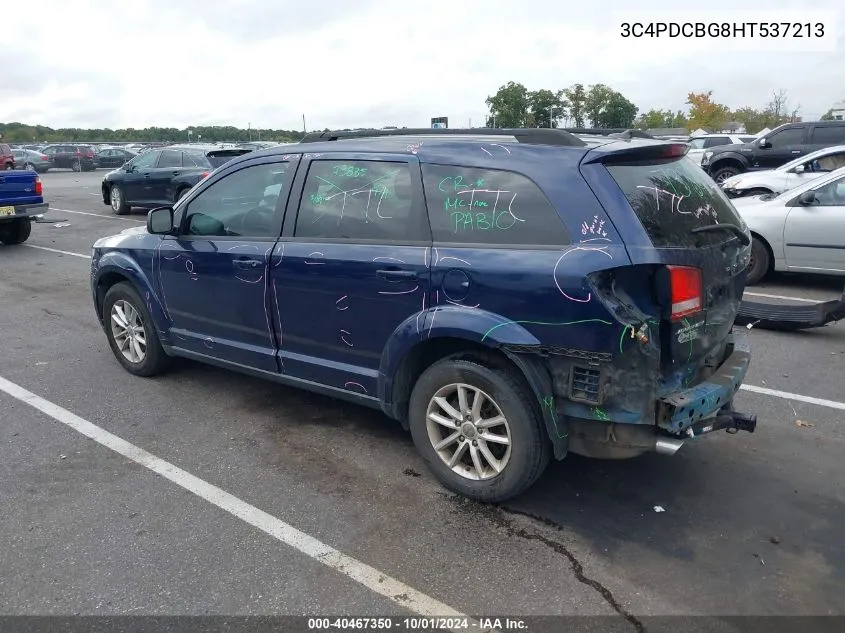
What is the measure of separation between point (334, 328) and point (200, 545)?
4.55ft

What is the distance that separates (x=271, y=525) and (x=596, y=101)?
82.8 ft

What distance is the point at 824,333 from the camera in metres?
6.94

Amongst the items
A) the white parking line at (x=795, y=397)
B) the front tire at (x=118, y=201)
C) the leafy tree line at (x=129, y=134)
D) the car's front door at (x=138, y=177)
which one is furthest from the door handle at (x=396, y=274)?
the leafy tree line at (x=129, y=134)

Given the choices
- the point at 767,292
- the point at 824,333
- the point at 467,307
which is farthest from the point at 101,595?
the point at 767,292

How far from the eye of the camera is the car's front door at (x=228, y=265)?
463cm

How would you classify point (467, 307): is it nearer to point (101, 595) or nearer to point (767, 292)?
point (101, 595)

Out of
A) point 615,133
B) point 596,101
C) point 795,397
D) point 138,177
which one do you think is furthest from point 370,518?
point 596,101

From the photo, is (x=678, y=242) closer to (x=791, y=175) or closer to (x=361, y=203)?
(x=361, y=203)

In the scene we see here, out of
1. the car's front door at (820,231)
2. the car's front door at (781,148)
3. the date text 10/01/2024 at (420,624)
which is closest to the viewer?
the date text 10/01/2024 at (420,624)

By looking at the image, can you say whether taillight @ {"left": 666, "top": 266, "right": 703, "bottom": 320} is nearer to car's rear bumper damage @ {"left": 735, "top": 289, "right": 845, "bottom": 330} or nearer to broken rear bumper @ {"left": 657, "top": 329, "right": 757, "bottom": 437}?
broken rear bumper @ {"left": 657, "top": 329, "right": 757, "bottom": 437}

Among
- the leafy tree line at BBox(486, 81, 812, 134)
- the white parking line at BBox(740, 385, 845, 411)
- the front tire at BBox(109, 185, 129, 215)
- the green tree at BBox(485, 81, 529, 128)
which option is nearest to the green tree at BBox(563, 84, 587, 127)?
the leafy tree line at BBox(486, 81, 812, 134)

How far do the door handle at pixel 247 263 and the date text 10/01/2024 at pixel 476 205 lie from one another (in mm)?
1338

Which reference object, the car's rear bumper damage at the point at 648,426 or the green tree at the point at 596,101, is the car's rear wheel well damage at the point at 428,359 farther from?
the green tree at the point at 596,101

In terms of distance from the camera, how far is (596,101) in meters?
26.3
